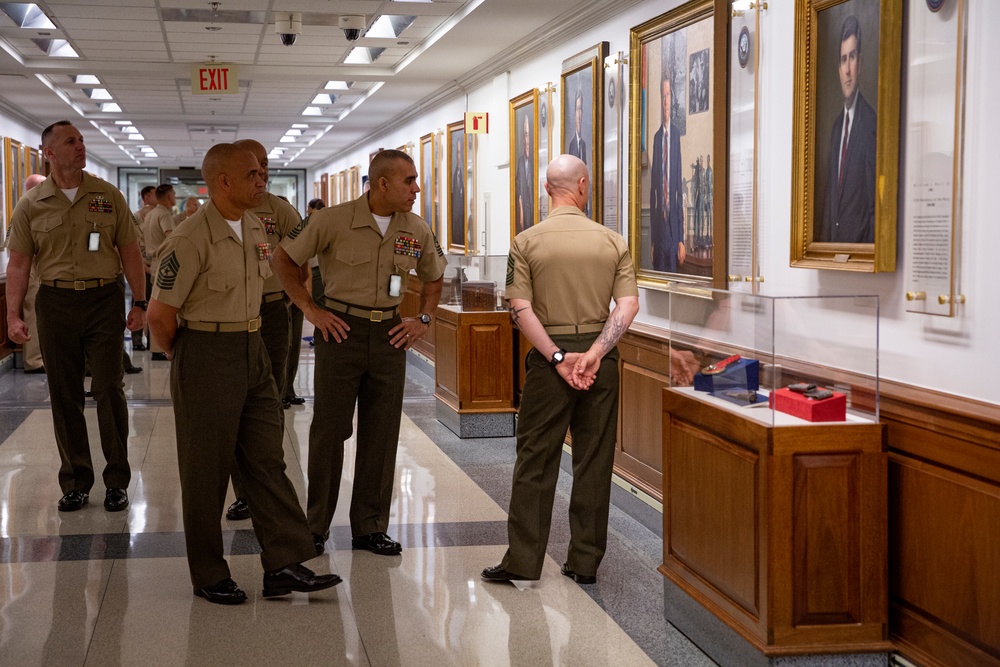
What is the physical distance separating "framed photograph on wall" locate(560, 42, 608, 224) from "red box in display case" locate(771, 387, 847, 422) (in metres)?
3.83

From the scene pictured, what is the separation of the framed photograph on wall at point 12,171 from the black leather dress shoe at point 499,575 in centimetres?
1084

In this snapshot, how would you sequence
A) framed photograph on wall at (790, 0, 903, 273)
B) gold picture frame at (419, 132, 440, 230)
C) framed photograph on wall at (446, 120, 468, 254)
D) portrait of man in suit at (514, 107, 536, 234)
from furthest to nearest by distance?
gold picture frame at (419, 132, 440, 230) → framed photograph on wall at (446, 120, 468, 254) → portrait of man in suit at (514, 107, 536, 234) → framed photograph on wall at (790, 0, 903, 273)

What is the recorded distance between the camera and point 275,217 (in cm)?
634

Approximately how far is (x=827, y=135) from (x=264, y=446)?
2.48 m

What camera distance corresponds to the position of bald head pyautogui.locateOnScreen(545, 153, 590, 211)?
4.50 meters

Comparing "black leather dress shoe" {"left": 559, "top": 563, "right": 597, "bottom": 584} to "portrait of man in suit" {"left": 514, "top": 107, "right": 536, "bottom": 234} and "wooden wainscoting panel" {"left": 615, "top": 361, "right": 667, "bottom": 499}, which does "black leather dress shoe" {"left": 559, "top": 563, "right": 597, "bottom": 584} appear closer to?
"wooden wainscoting panel" {"left": 615, "top": 361, "right": 667, "bottom": 499}

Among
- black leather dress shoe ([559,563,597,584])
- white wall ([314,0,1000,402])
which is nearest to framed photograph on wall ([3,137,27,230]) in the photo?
white wall ([314,0,1000,402])

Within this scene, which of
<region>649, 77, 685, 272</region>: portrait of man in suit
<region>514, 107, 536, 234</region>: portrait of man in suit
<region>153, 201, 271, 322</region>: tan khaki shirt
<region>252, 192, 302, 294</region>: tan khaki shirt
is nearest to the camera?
<region>153, 201, 271, 322</region>: tan khaki shirt

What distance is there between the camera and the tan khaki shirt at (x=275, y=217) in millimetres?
6246

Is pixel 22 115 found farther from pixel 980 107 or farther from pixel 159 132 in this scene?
pixel 980 107

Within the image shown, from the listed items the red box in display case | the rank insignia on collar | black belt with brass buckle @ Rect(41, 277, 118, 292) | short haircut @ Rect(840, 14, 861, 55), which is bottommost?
the red box in display case

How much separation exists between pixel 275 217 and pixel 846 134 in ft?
11.3

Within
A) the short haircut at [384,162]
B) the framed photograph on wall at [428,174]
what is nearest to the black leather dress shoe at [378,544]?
the short haircut at [384,162]

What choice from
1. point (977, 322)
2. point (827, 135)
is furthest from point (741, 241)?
point (977, 322)
